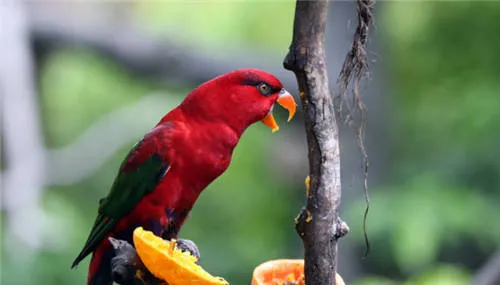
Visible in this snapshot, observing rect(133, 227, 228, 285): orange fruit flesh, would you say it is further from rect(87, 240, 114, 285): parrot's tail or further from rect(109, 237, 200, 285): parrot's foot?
rect(87, 240, 114, 285): parrot's tail

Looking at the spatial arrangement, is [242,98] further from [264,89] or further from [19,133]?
[19,133]

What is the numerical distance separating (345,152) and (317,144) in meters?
2.41

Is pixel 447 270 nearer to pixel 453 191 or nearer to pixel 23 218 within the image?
pixel 453 191

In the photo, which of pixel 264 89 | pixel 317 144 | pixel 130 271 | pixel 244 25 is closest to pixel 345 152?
pixel 244 25

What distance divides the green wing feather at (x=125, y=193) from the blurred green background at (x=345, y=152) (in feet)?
4.59

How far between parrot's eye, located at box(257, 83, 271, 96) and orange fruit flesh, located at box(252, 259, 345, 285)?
315mm

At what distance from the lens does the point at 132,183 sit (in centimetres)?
150

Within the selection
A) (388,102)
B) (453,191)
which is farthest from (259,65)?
(453,191)

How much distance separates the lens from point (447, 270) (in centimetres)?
265

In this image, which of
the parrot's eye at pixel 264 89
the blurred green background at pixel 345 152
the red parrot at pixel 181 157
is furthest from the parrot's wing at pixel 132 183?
the blurred green background at pixel 345 152

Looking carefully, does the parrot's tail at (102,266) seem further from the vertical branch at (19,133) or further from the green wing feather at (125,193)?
the vertical branch at (19,133)

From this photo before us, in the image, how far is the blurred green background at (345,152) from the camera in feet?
11.0

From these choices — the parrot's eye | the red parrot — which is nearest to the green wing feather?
the red parrot

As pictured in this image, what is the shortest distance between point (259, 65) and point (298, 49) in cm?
282
